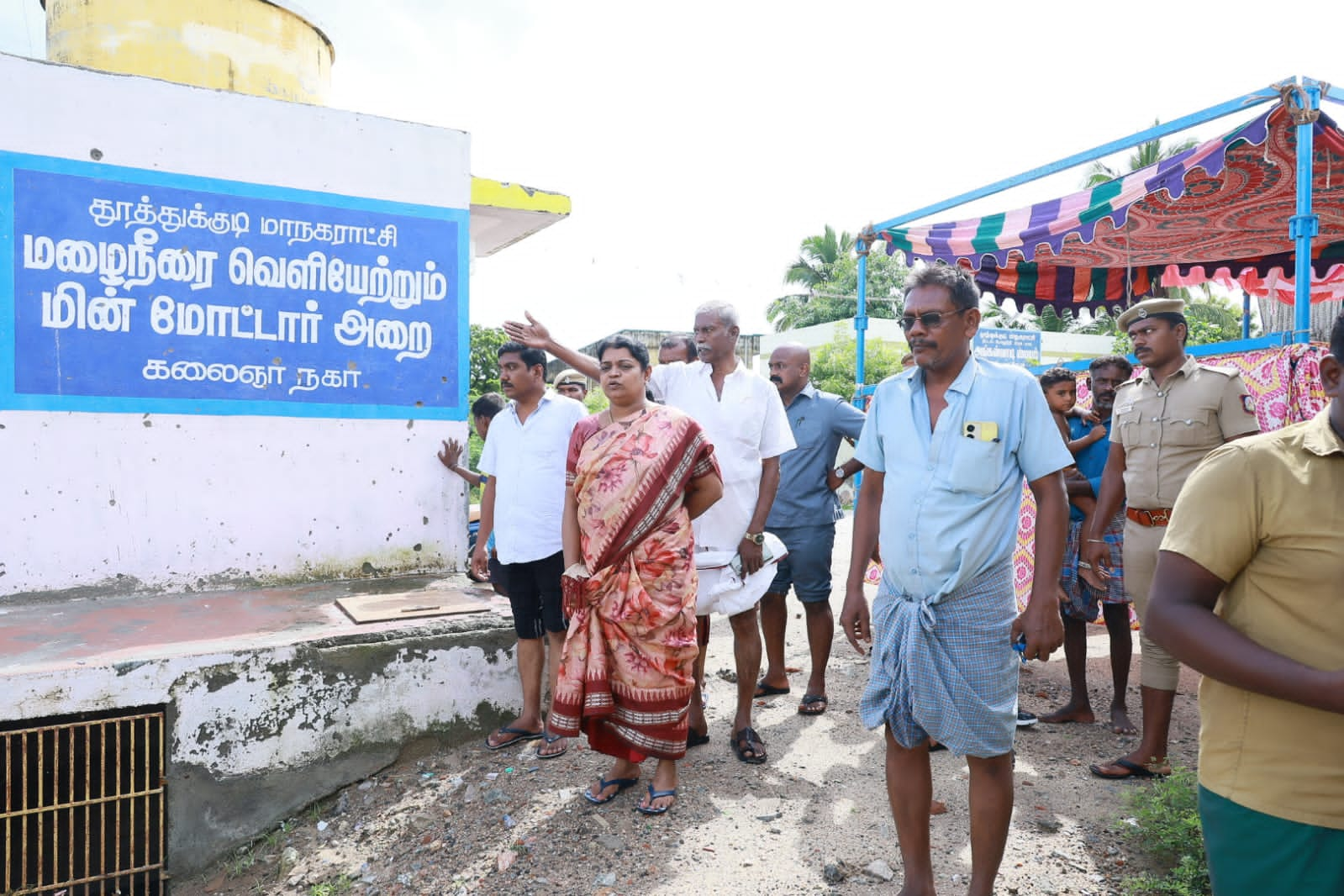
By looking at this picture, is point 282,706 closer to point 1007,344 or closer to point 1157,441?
point 1157,441

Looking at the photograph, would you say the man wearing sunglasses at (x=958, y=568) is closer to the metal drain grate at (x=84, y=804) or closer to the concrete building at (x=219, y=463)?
the concrete building at (x=219, y=463)

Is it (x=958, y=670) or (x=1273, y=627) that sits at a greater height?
(x=1273, y=627)

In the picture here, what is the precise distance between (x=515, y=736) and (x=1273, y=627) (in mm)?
3276

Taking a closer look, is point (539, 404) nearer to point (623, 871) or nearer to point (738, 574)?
point (738, 574)

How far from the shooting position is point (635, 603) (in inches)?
123

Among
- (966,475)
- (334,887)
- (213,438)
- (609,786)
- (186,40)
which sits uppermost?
(186,40)

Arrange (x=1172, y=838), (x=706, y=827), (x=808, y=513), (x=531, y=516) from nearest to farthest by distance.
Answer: (x=1172, y=838) → (x=706, y=827) → (x=531, y=516) → (x=808, y=513)

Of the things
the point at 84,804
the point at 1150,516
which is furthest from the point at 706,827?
the point at 84,804

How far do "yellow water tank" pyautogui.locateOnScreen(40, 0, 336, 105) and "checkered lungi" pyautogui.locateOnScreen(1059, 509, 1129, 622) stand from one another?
5.70 metres

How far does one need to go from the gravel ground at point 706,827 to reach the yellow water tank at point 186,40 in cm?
480

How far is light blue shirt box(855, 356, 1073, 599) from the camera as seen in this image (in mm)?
2283

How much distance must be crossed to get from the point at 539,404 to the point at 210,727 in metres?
1.87

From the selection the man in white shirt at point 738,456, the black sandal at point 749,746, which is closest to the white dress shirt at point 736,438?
the man in white shirt at point 738,456

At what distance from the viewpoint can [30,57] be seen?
169 inches
